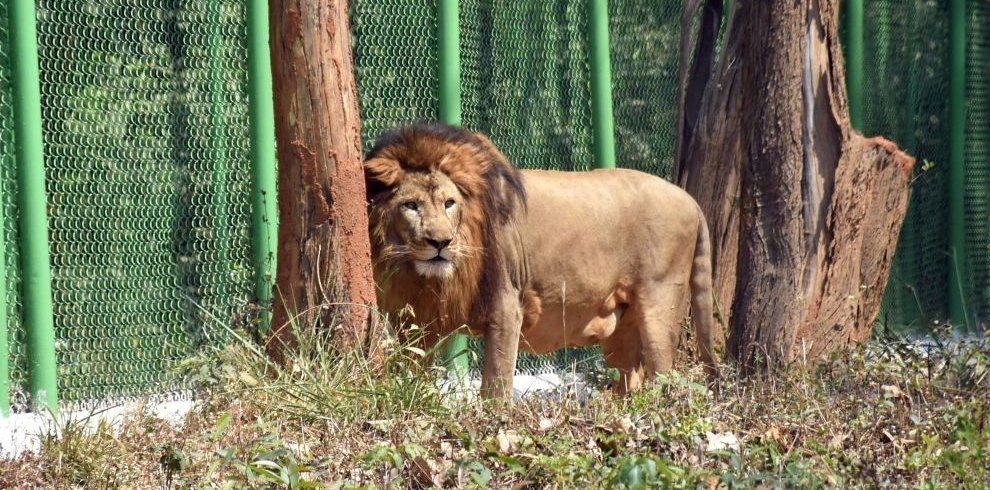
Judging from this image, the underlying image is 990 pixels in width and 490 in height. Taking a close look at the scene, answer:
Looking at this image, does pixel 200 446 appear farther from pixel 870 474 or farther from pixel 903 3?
pixel 903 3

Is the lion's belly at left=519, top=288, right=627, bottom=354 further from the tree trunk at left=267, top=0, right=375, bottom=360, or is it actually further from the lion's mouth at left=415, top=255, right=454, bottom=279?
the tree trunk at left=267, top=0, right=375, bottom=360

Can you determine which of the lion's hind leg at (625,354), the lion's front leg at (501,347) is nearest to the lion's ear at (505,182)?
the lion's front leg at (501,347)

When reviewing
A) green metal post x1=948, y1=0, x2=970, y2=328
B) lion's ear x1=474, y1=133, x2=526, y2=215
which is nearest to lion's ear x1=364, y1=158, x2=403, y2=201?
lion's ear x1=474, y1=133, x2=526, y2=215

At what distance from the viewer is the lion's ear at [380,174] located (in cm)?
606

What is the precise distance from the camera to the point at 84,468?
4.46 m

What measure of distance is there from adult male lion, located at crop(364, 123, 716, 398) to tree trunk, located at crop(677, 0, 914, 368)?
54cm

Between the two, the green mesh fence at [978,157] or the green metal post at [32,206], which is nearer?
the green metal post at [32,206]

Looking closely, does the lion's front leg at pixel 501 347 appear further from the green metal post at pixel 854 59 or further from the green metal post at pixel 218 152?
the green metal post at pixel 854 59

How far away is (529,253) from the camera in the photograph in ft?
21.9

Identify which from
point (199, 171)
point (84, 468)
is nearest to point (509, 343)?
point (199, 171)

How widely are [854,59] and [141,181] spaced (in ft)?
19.2

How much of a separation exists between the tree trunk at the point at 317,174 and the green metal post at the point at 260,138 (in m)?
1.59

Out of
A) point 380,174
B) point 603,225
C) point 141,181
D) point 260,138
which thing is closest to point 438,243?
point 380,174

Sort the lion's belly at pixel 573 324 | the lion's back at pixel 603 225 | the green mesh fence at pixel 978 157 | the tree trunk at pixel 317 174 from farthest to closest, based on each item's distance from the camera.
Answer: the green mesh fence at pixel 978 157 < the lion's belly at pixel 573 324 < the lion's back at pixel 603 225 < the tree trunk at pixel 317 174
